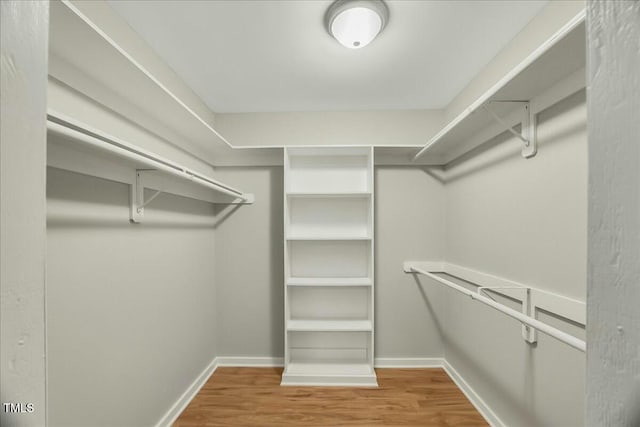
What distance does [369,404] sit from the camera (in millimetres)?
1784

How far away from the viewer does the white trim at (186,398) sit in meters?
1.59

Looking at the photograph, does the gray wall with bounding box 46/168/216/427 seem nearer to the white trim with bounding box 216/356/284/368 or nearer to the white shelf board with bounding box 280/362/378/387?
the white trim with bounding box 216/356/284/368

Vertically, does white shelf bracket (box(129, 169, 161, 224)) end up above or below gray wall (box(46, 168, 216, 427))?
above

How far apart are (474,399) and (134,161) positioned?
91.7 inches

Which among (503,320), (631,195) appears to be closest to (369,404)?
(503,320)

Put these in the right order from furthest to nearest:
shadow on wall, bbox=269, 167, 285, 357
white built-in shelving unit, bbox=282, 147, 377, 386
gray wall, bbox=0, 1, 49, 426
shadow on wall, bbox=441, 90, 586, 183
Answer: shadow on wall, bbox=269, 167, 285, 357, white built-in shelving unit, bbox=282, 147, 377, 386, shadow on wall, bbox=441, 90, 586, 183, gray wall, bbox=0, 1, 49, 426

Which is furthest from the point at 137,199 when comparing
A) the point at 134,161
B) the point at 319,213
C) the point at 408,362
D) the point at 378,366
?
the point at 408,362

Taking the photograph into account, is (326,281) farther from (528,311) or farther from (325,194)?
(528,311)

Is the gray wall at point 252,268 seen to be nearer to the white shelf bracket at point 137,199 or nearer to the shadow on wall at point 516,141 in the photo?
the white shelf bracket at point 137,199

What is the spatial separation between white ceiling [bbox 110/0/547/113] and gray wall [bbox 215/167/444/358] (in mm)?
647

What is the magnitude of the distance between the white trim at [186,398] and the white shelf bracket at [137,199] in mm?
1152

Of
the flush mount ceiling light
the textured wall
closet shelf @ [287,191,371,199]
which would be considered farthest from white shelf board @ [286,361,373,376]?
the flush mount ceiling light

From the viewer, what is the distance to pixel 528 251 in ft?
4.30

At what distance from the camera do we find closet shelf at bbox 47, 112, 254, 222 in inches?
28.6
